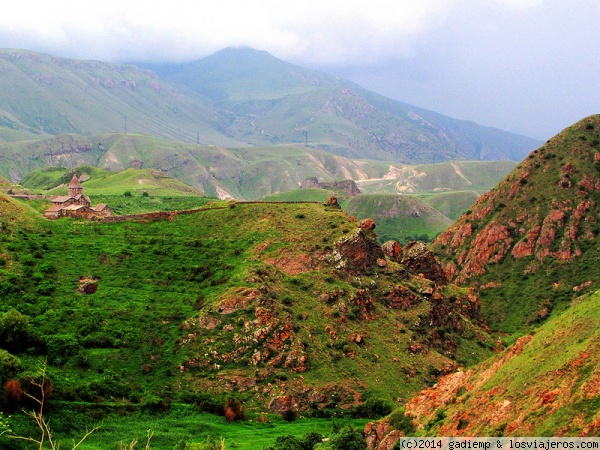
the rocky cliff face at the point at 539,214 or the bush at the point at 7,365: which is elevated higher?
the rocky cliff face at the point at 539,214

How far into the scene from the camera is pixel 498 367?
2119 inches

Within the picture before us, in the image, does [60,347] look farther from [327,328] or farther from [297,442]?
[327,328]

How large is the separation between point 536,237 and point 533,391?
93234 mm

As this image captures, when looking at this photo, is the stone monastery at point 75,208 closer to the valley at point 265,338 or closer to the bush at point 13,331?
the valley at point 265,338

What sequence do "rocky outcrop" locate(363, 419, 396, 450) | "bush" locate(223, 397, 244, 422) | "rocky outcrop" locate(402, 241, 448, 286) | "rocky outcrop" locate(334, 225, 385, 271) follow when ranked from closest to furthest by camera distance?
1. "rocky outcrop" locate(363, 419, 396, 450)
2. "bush" locate(223, 397, 244, 422)
3. "rocky outcrop" locate(334, 225, 385, 271)
4. "rocky outcrop" locate(402, 241, 448, 286)

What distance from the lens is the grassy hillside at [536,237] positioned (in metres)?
122

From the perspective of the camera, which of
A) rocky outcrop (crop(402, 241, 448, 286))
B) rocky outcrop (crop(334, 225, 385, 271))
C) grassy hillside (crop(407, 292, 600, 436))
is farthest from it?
rocky outcrop (crop(402, 241, 448, 286))

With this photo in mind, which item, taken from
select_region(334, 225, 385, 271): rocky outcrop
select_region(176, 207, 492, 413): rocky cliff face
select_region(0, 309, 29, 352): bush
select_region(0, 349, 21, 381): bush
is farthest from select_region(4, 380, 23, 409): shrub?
select_region(334, 225, 385, 271): rocky outcrop

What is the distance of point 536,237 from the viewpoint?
13300 centimetres

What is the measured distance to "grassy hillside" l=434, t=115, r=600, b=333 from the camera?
122062 millimetres

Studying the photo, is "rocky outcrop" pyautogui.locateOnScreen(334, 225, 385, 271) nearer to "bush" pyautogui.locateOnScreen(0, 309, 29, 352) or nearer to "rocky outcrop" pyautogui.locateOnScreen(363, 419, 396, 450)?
"rocky outcrop" pyautogui.locateOnScreen(363, 419, 396, 450)

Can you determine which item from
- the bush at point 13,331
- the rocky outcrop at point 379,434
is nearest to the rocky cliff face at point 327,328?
the rocky outcrop at point 379,434

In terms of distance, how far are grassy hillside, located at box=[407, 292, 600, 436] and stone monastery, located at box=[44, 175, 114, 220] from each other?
73.1 metres

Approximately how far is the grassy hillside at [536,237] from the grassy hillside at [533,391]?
62.6 metres
